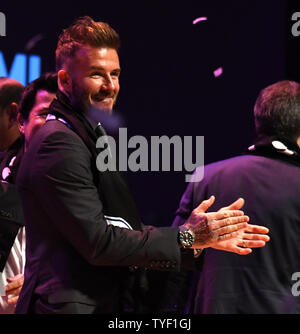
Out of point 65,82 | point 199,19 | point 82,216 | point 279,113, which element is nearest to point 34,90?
point 65,82

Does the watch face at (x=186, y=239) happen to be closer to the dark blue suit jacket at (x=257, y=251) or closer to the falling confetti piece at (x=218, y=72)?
the dark blue suit jacket at (x=257, y=251)

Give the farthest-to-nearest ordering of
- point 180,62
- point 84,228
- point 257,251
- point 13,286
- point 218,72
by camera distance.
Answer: point 218,72 → point 180,62 → point 257,251 → point 13,286 → point 84,228

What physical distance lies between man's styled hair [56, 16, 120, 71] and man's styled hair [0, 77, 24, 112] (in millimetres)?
1052

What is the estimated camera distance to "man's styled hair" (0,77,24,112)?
10.1 feet

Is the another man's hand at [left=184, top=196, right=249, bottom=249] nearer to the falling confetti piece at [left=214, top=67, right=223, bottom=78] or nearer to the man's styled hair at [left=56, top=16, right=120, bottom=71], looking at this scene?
the man's styled hair at [left=56, top=16, right=120, bottom=71]

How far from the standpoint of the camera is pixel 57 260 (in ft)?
6.06

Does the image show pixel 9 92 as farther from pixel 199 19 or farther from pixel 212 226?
pixel 199 19

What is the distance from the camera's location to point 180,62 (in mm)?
4414

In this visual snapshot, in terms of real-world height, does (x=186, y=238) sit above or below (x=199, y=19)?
below

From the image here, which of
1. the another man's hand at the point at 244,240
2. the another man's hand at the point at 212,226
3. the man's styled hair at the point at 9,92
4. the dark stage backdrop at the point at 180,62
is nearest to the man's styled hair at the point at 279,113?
the another man's hand at the point at 244,240

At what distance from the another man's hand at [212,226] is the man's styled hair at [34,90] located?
45.9 inches

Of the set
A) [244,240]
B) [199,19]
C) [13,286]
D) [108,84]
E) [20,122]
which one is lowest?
[13,286]

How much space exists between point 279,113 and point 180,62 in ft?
5.74
